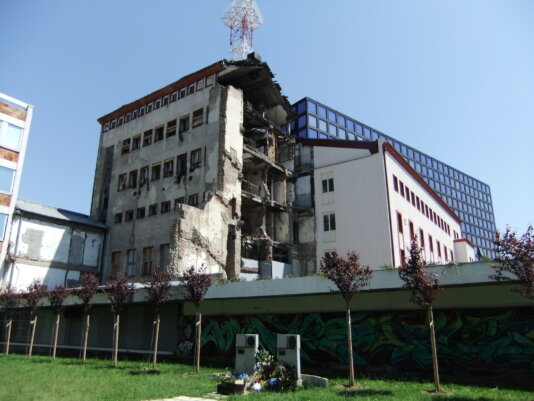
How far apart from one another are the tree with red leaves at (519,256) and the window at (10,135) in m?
33.2

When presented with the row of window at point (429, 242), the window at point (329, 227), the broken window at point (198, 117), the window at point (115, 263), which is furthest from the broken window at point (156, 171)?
the row of window at point (429, 242)

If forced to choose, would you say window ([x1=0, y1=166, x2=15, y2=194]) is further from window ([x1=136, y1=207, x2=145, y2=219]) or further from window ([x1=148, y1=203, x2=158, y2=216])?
window ([x1=148, y1=203, x2=158, y2=216])

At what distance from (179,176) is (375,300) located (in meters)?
21.9

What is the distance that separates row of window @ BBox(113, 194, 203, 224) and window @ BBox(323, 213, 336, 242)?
1102cm

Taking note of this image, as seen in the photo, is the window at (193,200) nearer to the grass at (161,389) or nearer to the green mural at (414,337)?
the green mural at (414,337)

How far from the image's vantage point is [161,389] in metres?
13.1

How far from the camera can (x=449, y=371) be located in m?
16.4

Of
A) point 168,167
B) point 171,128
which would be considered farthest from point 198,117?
point 168,167

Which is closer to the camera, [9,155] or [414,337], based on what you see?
[414,337]

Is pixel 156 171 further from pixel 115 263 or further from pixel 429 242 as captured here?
pixel 429 242

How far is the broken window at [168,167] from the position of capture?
36.6m

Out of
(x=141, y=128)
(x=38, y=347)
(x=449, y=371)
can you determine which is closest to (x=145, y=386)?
(x=449, y=371)

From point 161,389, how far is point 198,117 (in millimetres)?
26842

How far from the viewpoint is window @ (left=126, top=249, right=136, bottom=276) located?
35.5m
